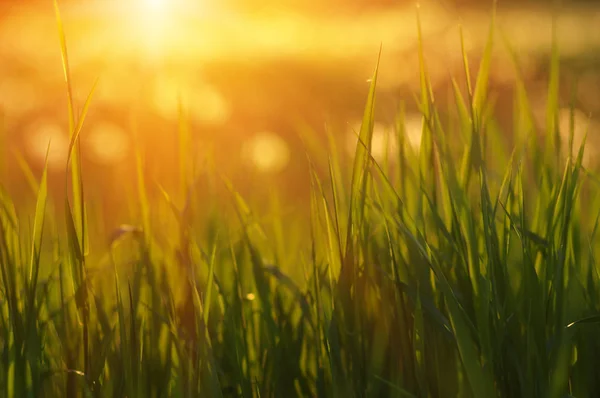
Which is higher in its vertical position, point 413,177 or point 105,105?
point 413,177

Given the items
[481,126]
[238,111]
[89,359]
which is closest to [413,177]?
[481,126]

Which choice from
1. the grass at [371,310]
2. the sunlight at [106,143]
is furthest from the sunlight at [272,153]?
the grass at [371,310]

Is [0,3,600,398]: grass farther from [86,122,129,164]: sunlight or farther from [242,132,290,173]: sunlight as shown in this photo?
[86,122,129,164]: sunlight

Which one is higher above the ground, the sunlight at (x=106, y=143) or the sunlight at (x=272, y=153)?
the sunlight at (x=106, y=143)

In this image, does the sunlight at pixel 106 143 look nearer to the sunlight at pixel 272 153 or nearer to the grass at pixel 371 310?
the sunlight at pixel 272 153

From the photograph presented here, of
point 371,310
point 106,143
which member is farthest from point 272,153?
point 371,310

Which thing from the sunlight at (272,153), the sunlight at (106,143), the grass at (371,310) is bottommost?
the sunlight at (272,153)

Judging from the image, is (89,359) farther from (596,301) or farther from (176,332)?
(596,301)

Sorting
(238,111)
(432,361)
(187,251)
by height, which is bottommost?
(238,111)

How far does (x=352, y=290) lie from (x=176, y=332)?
6.8 inches

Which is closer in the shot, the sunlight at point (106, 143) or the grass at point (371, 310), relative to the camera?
the grass at point (371, 310)

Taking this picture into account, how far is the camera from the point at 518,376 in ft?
2.23

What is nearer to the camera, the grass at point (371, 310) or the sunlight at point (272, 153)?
the grass at point (371, 310)

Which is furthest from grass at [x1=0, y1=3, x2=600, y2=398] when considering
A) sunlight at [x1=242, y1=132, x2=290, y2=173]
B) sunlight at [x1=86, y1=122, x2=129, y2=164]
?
sunlight at [x1=86, y1=122, x2=129, y2=164]
